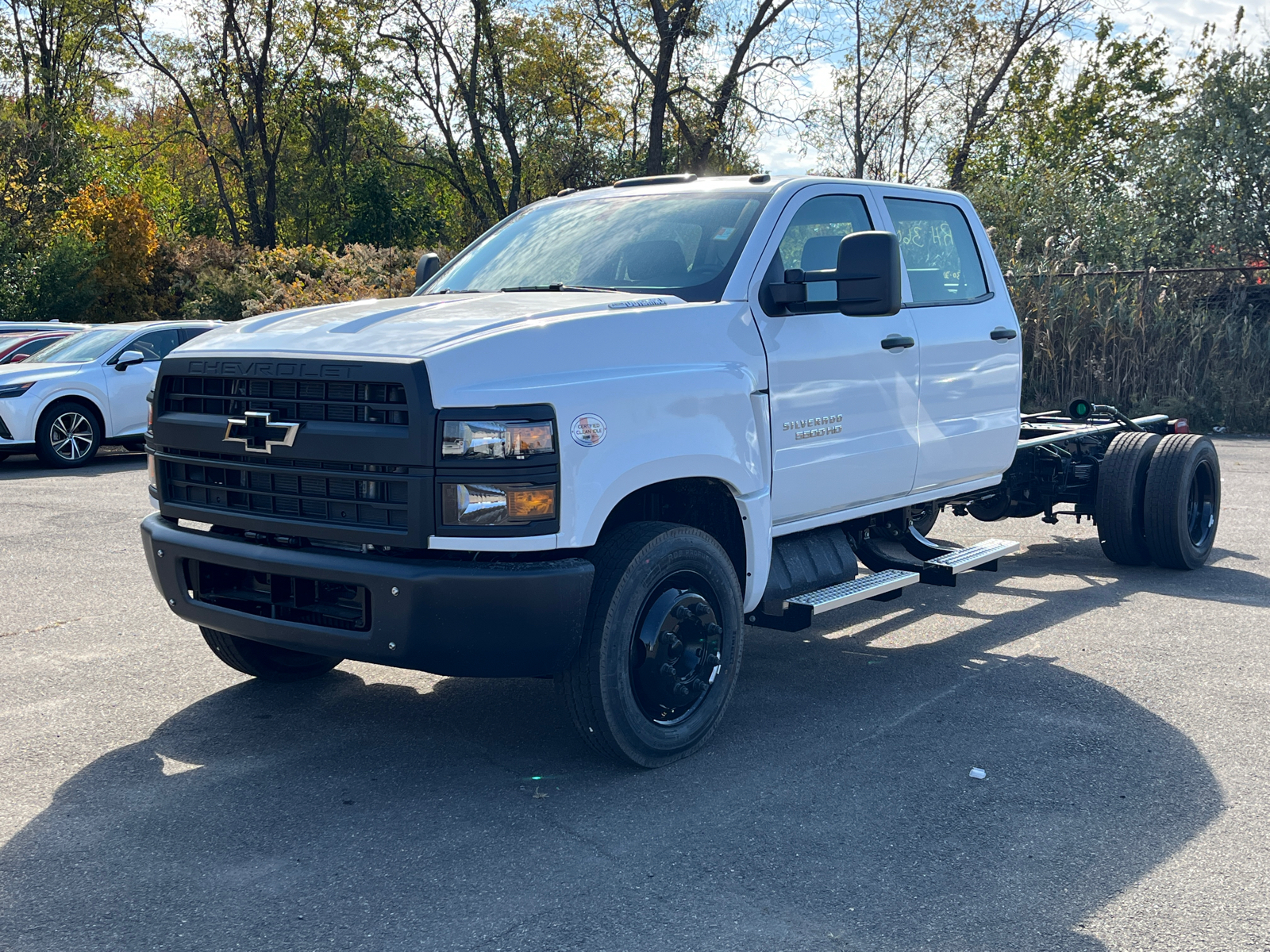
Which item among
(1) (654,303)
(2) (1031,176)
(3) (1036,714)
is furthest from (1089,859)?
(2) (1031,176)

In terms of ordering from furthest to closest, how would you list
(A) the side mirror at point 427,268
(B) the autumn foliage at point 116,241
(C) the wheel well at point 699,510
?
1. (B) the autumn foliage at point 116,241
2. (A) the side mirror at point 427,268
3. (C) the wheel well at point 699,510

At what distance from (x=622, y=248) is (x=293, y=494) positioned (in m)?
1.85

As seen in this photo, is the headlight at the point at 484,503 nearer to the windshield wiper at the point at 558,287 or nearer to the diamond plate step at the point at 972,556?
the windshield wiper at the point at 558,287

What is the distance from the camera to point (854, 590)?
5.02 metres

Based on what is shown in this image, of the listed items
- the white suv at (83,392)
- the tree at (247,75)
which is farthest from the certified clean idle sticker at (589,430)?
the tree at (247,75)

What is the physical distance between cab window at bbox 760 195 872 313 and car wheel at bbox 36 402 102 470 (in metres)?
10.9

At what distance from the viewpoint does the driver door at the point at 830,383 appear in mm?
4754

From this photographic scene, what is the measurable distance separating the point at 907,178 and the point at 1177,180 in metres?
11.0

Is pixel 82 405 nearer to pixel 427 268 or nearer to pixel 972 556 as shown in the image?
pixel 427 268

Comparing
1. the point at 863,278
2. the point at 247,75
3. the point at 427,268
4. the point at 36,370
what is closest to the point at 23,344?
the point at 36,370

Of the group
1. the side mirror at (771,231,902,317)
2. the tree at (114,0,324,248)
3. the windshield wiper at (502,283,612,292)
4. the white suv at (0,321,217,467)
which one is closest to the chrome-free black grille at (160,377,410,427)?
the windshield wiper at (502,283,612,292)

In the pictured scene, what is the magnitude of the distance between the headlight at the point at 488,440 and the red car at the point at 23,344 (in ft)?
45.4

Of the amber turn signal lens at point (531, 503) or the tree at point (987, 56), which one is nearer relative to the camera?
the amber turn signal lens at point (531, 503)

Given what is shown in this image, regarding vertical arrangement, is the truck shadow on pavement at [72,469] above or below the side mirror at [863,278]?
below
